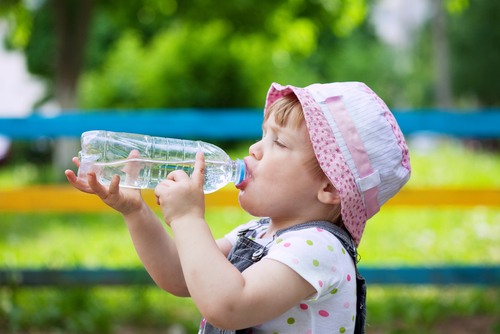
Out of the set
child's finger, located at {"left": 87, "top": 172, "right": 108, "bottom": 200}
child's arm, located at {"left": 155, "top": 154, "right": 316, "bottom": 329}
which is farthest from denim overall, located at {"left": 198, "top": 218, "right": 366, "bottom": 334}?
child's finger, located at {"left": 87, "top": 172, "right": 108, "bottom": 200}

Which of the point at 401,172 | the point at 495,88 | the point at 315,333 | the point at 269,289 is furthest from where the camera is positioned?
the point at 495,88

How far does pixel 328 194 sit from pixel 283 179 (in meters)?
0.13

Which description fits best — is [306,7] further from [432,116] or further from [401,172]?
[401,172]

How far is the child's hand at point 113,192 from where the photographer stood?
132 centimetres

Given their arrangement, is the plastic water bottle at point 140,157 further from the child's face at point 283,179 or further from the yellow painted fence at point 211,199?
the yellow painted fence at point 211,199

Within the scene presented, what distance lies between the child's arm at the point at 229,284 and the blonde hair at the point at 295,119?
28cm

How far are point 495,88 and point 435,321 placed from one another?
83.3ft

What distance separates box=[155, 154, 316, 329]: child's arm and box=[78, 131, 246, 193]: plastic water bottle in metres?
0.46

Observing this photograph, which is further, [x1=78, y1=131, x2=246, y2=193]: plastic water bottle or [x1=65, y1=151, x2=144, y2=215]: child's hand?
[x1=78, y1=131, x2=246, y2=193]: plastic water bottle

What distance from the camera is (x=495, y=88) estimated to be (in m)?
25.2

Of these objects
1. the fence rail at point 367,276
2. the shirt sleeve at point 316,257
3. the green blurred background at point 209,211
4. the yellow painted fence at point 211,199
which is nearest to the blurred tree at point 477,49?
the green blurred background at point 209,211

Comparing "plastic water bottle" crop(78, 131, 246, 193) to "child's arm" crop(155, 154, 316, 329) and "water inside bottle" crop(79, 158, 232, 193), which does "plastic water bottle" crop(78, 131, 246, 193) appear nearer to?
"water inside bottle" crop(79, 158, 232, 193)

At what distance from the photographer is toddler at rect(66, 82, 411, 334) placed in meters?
1.15

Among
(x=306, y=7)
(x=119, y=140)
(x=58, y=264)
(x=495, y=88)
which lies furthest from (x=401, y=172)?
(x=495, y=88)
